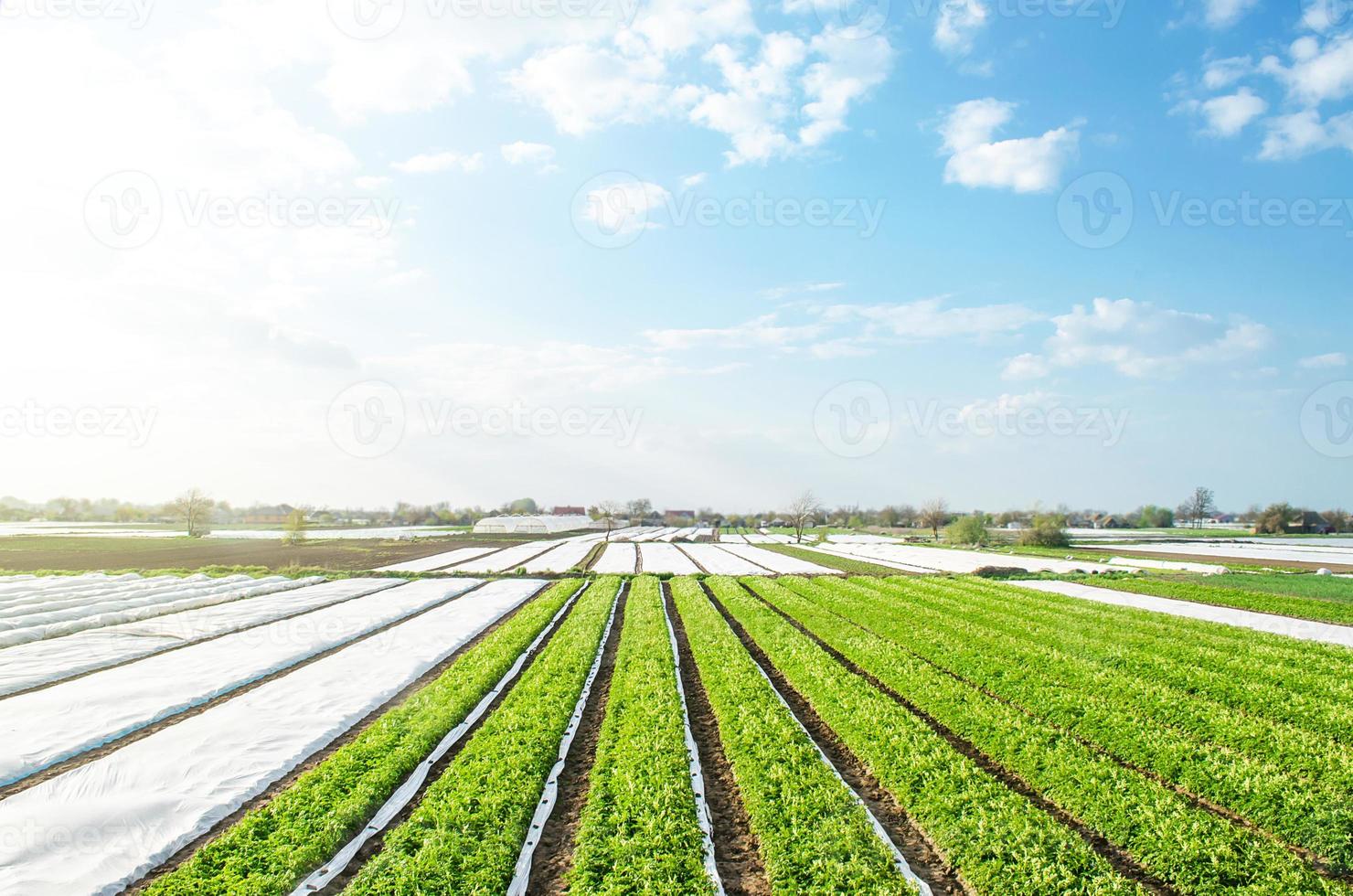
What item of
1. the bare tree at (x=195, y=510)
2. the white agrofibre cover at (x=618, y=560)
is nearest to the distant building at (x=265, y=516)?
the bare tree at (x=195, y=510)

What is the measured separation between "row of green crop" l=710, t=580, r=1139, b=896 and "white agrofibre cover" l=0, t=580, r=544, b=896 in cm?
859

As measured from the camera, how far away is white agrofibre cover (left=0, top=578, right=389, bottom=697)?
1355 cm

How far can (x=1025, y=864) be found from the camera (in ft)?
20.1

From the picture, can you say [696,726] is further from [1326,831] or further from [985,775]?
[1326,831]

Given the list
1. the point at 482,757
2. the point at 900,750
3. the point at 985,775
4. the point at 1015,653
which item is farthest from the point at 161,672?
the point at 1015,653

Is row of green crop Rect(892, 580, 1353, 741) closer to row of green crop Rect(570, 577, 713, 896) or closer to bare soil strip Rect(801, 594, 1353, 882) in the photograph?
bare soil strip Rect(801, 594, 1353, 882)

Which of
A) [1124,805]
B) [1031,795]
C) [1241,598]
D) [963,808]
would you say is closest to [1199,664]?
[1124,805]

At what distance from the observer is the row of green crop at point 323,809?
6004 mm

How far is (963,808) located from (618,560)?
43244 mm

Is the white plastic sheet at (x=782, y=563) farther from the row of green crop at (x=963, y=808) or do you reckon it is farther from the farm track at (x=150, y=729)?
the row of green crop at (x=963, y=808)

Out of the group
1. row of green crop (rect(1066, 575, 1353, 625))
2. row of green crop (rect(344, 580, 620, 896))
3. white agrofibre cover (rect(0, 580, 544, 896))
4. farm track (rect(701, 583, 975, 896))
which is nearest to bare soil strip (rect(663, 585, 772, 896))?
farm track (rect(701, 583, 975, 896))

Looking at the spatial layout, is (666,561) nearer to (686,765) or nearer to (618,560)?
(618,560)

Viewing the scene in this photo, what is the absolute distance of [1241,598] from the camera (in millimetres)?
23422

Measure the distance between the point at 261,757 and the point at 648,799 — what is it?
6.13 m
